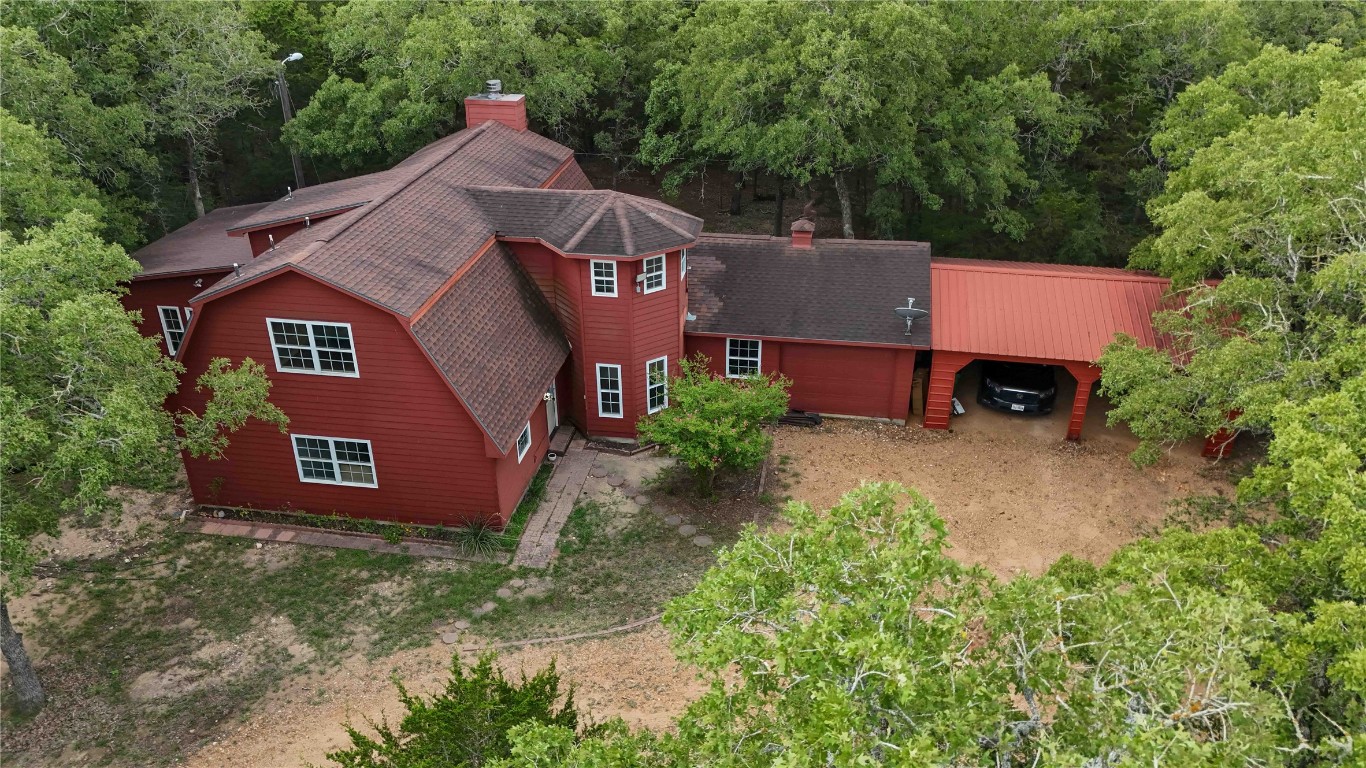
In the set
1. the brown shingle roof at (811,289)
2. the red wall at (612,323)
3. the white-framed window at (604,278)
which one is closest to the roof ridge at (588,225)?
the red wall at (612,323)

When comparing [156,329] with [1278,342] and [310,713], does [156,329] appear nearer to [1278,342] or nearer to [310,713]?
[310,713]

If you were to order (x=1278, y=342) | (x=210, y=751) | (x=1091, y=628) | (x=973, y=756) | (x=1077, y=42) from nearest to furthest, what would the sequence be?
1. (x=973, y=756)
2. (x=1091, y=628)
3. (x=210, y=751)
4. (x=1278, y=342)
5. (x=1077, y=42)

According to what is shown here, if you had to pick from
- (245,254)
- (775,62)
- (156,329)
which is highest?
(775,62)

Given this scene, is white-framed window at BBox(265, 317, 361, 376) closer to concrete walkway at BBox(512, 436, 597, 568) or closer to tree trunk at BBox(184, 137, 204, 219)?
concrete walkway at BBox(512, 436, 597, 568)

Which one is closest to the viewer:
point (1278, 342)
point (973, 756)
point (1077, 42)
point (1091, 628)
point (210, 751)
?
point (973, 756)

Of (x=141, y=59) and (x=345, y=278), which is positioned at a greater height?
(x=141, y=59)

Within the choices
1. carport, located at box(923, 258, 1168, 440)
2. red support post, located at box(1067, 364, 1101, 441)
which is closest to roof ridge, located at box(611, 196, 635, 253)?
carport, located at box(923, 258, 1168, 440)

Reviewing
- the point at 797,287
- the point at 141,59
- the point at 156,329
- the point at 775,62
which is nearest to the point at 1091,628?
the point at 797,287

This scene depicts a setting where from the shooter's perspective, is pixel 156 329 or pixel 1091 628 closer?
pixel 1091 628
